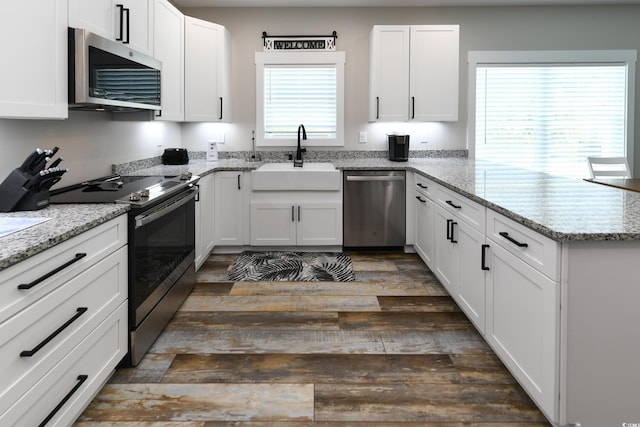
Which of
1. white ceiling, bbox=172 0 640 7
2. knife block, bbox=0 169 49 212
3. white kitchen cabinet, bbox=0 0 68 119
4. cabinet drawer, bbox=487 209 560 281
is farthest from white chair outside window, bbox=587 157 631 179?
knife block, bbox=0 169 49 212

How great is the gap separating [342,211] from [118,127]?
2.06 metres

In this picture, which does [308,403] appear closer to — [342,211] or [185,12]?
[342,211]

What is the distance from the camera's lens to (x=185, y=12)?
17.5 feet

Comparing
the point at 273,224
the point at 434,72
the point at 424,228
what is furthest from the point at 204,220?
the point at 434,72

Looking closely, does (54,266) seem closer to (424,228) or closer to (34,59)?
(34,59)

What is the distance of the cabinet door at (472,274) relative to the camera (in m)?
2.66

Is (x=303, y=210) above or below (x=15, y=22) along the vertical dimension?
below

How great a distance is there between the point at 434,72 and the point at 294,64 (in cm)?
139

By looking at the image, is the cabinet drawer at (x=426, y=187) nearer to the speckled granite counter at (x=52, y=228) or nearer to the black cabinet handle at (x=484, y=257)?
the black cabinet handle at (x=484, y=257)

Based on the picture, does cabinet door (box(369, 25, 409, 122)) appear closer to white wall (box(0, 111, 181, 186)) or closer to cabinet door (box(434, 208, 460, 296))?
cabinet door (box(434, 208, 460, 296))

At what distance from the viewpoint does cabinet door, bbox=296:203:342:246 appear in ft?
16.0

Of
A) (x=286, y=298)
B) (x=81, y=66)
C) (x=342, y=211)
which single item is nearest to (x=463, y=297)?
(x=286, y=298)

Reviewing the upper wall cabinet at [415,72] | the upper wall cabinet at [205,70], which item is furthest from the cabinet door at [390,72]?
the upper wall cabinet at [205,70]

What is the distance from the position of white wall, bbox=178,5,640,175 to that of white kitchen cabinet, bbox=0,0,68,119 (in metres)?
3.09
